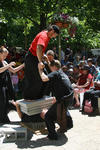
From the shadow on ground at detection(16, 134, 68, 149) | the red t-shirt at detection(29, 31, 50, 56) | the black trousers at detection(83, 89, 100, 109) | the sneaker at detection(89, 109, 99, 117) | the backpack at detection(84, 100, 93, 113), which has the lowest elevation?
the sneaker at detection(89, 109, 99, 117)

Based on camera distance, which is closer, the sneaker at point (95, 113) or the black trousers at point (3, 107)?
the black trousers at point (3, 107)

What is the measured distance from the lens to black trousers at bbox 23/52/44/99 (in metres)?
4.91

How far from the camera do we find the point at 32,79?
16.3 ft

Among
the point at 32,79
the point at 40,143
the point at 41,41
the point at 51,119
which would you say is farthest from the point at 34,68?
the point at 40,143

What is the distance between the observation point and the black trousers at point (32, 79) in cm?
491

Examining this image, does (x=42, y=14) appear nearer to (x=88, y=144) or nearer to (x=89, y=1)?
(x=89, y=1)

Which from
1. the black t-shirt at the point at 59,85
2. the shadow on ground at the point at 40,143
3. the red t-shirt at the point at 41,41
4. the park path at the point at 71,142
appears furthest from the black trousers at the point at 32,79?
the shadow on ground at the point at 40,143

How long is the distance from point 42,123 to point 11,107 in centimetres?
89

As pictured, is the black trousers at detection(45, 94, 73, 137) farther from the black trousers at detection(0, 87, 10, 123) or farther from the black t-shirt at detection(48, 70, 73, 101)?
the black trousers at detection(0, 87, 10, 123)

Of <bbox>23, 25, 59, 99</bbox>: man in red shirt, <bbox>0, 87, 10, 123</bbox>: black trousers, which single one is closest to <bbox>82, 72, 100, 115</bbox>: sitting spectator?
<bbox>23, 25, 59, 99</bbox>: man in red shirt

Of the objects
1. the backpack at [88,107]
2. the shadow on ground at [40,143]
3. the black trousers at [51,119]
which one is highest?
the black trousers at [51,119]

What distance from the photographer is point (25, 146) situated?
420cm

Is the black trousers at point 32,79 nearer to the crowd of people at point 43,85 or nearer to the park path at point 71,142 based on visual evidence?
the crowd of people at point 43,85

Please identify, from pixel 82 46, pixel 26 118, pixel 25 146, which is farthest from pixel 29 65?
pixel 82 46
